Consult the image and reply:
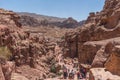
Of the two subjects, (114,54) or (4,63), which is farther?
(4,63)

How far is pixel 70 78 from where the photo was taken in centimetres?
2270

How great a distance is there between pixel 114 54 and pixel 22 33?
29.3 metres

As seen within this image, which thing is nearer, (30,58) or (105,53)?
(105,53)

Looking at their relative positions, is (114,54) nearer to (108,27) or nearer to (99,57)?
(99,57)

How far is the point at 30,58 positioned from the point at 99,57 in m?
20.3

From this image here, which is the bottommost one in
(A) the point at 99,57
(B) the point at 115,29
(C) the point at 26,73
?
(C) the point at 26,73

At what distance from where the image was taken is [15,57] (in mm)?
35281

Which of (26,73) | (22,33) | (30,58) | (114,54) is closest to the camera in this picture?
(114,54)

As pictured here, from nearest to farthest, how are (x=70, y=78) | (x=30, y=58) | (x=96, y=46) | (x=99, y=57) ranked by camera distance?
(x=99, y=57) → (x=70, y=78) → (x=96, y=46) → (x=30, y=58)

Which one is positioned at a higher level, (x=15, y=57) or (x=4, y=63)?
(x=4, y=63)

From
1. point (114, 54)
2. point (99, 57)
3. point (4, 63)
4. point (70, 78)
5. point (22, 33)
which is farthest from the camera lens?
point (22, 33)

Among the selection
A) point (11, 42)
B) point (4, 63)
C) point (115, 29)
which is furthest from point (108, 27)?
point (11, 42)

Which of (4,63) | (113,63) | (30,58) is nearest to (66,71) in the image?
(4,63)

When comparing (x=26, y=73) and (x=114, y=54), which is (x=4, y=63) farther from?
(x=26, y=73)
